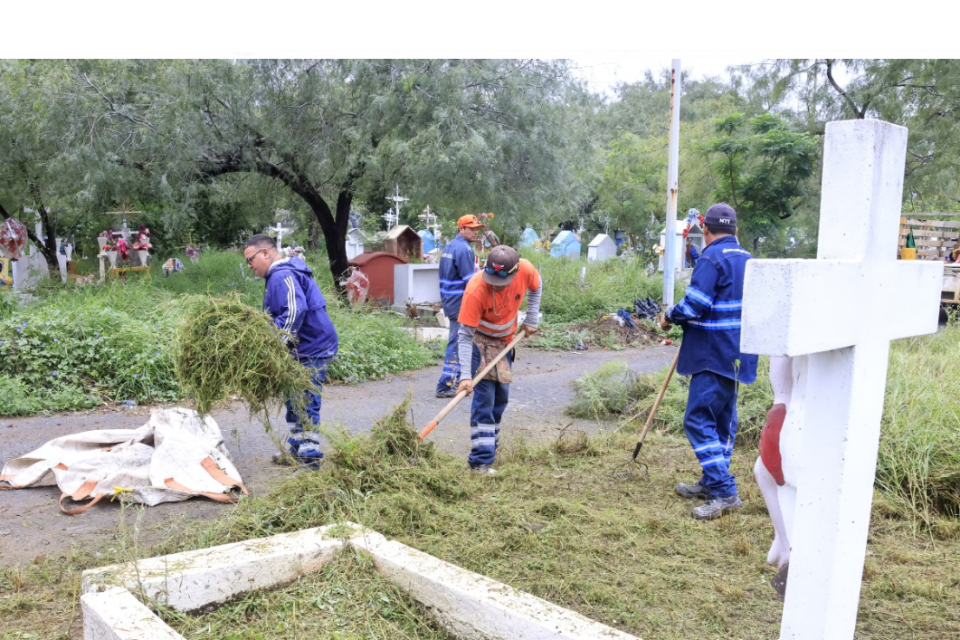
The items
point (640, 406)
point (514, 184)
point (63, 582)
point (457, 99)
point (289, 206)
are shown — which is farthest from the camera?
point (289, 206)

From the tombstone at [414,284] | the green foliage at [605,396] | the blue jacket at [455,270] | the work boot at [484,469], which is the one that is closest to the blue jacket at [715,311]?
the work boot at [484,469]

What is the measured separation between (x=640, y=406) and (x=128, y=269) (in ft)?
Result: 32.9

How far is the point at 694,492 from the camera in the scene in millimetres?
5031

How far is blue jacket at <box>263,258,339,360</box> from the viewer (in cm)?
527

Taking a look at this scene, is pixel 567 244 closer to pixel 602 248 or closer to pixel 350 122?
pixel 602 248

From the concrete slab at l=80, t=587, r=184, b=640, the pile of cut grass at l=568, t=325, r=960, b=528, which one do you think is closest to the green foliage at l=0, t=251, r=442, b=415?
the pile of cut grass at l=568, t=325, r=960, b=528

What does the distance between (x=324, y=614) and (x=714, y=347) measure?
2.78 meters

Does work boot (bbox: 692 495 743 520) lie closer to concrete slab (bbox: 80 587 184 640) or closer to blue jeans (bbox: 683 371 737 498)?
blue jeans (bbox: 683 371 737 498)

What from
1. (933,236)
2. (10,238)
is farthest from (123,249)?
(933,236)

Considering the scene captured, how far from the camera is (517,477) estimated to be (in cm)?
531

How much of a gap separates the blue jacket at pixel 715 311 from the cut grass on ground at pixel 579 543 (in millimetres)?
911

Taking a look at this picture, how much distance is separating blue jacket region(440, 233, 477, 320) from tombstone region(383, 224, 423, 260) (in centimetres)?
688

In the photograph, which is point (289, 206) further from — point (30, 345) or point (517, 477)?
point (517, 477)

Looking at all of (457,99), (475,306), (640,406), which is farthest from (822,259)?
(457,99)
